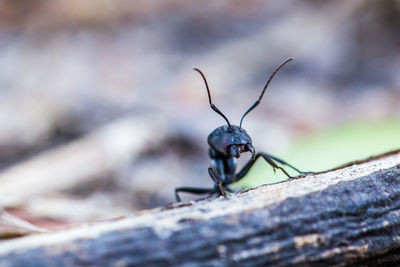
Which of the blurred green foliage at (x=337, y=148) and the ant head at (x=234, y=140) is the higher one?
the blurred green foliage at (x=337, y=148)

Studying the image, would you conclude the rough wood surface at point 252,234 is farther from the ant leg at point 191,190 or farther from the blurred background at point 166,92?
the ant leg at point 191,190

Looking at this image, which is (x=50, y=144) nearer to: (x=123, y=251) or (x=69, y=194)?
(x=69, y=194)

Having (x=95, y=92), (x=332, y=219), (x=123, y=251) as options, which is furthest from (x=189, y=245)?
(x=95, y=92)

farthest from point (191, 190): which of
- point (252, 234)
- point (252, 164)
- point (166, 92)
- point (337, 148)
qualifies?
point (166, 92)

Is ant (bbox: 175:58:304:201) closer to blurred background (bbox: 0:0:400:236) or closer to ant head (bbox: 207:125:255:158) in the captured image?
ant head (bbox: 207:125:255:158)

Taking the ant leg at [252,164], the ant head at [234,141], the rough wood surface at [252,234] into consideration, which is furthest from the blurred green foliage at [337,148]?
the rough wood surface at [252,234]

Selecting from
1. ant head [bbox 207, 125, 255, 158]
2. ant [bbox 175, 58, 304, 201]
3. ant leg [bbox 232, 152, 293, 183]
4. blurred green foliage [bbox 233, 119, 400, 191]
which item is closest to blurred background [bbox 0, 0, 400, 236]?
blurred green foliage [bbox 233, 119, 400, 191]
